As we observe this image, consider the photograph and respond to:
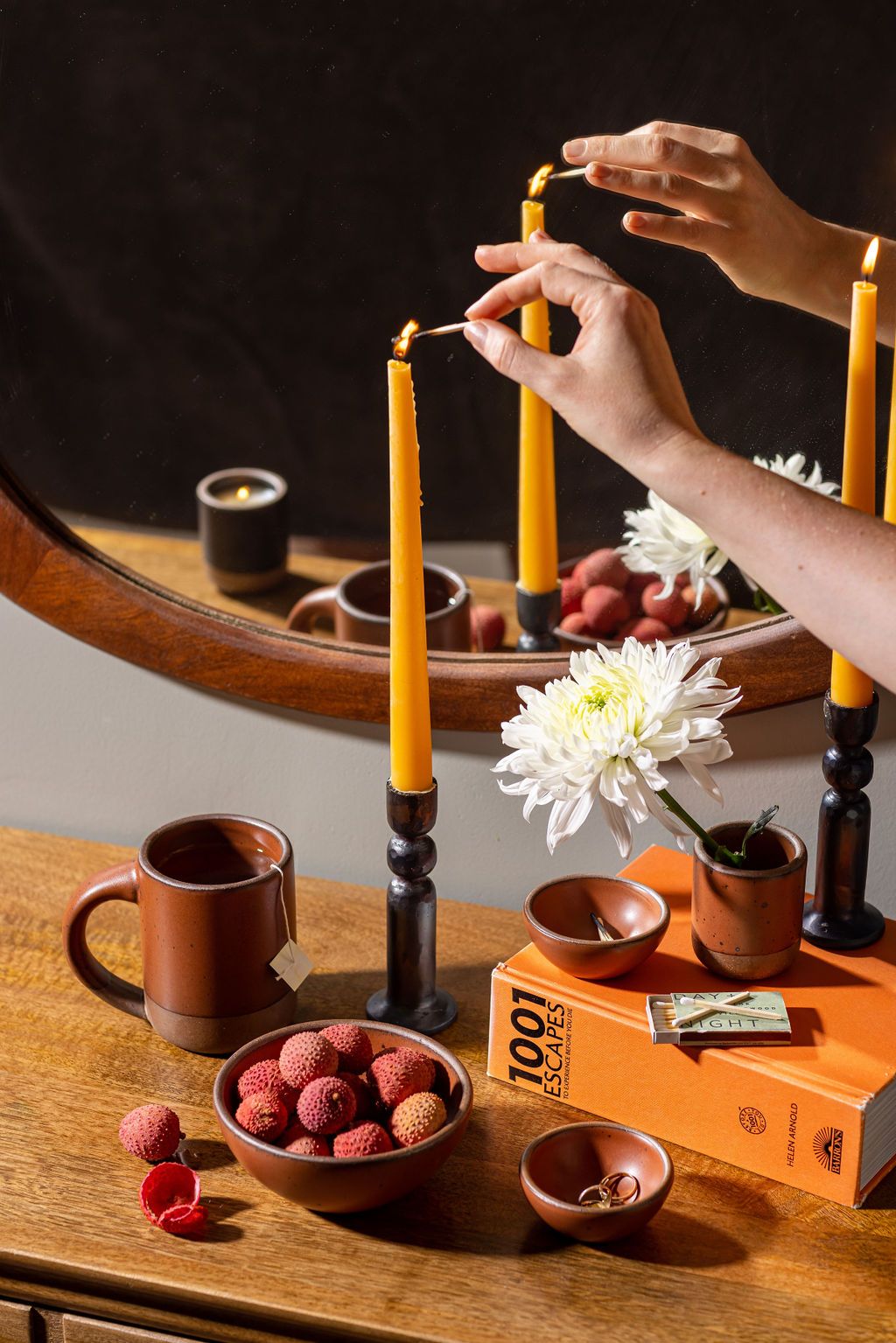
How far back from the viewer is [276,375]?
3.43 feet

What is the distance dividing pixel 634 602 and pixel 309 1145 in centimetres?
45

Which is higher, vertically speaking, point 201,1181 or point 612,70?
point 612,70

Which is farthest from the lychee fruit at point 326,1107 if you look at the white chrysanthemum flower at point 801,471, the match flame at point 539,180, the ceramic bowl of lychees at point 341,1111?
the match flame at point 539,180

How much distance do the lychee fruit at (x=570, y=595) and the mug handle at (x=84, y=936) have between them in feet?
1.18

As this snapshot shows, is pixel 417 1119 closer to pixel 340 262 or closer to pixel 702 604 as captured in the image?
pixel 702 604

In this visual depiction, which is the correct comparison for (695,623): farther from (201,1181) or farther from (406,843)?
(201,1181)

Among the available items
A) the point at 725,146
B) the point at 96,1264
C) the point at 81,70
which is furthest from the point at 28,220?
the point at 96,1264

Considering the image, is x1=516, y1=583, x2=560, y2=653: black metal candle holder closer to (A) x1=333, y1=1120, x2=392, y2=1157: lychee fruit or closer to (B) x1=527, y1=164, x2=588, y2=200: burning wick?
(B) x1=527, y1=164, x2=588, y2=200: burning wick

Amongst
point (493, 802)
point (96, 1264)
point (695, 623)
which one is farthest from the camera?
point (493, 802)

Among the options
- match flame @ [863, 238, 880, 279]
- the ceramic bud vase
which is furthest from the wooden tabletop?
match flame @ [863, 238, 880, 279]

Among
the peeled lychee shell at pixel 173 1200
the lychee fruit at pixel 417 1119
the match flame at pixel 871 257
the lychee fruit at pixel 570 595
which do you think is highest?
the match flame at pixel 871 257

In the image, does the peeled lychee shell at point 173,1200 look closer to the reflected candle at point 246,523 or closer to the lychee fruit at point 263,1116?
the lychee fruit at point 263,1116

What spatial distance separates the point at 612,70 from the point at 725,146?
0.35 ft

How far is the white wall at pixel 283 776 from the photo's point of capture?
108cm
